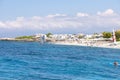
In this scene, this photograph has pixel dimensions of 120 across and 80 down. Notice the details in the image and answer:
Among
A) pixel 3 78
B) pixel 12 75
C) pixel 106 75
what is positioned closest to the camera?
pixel 3 78

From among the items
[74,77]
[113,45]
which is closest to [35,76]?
[74,77]

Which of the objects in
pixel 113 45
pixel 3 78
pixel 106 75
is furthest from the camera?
pixel 113 45

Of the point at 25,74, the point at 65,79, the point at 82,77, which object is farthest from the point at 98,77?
the point at 25,74

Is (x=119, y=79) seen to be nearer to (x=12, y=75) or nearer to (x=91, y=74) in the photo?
(x=91, y=74)

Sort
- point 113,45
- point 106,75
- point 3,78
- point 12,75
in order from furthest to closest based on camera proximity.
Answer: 1. point 113,45
2. point 106,75
3. point 12,75
4. point 3,78

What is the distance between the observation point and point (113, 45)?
185875mm

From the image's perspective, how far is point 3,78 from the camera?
47.1 meters

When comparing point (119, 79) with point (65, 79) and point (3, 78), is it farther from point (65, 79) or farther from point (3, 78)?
point (3, 78)

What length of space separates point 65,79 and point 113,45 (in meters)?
141

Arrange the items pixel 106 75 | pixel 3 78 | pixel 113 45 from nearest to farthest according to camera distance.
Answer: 1. pixel 3 78
2. pixel 106 75
3. pixel 113 45

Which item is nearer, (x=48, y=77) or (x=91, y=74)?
(x=48, y=77)

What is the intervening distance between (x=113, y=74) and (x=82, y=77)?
6848 mm

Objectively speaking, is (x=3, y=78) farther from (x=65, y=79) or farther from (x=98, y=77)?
(x=98, y=77)

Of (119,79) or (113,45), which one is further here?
(113,45)
